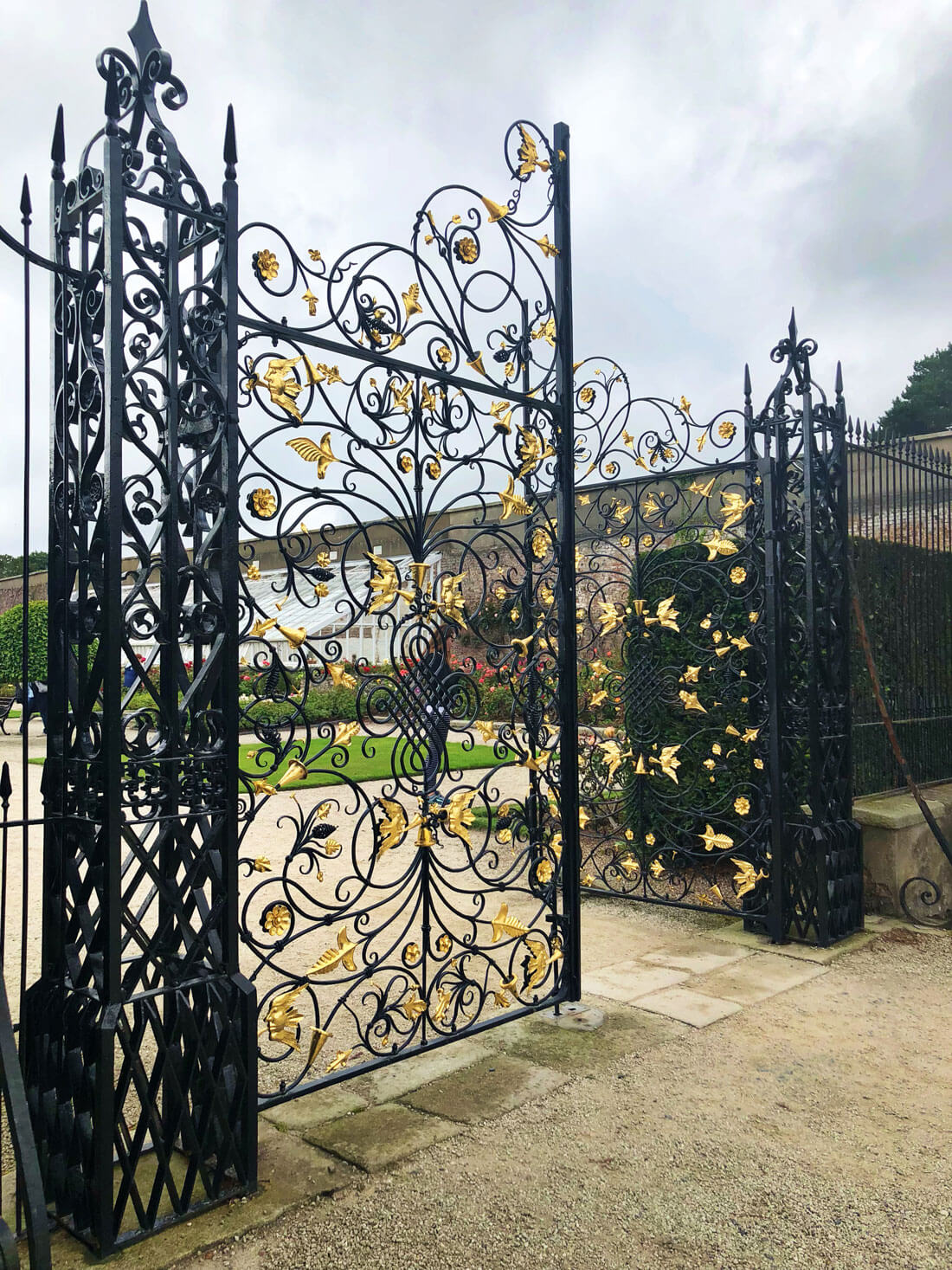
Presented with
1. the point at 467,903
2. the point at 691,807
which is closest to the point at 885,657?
the point at 691,807

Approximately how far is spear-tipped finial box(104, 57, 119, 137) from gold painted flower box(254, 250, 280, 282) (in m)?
0.58

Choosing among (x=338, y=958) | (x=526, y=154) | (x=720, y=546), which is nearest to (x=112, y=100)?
(x=526, y=154)

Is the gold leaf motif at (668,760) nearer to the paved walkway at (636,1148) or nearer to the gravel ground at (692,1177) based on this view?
the paved walkway at (636,1148)

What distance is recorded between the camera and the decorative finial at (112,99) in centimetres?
276

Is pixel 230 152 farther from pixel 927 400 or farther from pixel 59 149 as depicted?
pixel 927 400

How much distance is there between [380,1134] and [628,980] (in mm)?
1993

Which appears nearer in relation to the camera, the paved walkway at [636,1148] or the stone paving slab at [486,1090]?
the paved walkway at [636,1148]

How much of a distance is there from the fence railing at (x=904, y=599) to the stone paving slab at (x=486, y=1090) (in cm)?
349

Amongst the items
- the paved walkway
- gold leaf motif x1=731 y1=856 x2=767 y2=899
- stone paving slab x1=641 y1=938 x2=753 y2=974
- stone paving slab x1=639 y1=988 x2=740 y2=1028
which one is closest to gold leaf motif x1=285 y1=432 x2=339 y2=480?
the paved walkway

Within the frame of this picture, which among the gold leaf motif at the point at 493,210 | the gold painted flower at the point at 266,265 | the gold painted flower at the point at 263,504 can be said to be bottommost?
the gold painted flower at the point at 263,504

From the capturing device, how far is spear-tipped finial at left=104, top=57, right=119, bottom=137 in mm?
2764

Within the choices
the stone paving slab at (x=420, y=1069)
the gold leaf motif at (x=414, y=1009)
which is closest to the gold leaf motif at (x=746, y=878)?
the stone paving slab at (x=420, y=1069)

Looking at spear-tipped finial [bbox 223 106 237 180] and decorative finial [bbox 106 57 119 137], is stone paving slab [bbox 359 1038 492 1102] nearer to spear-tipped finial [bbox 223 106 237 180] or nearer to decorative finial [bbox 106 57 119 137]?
spear-tipped finial [bbox 223 106 237 180]

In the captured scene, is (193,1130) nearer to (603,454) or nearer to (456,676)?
(456,676)
